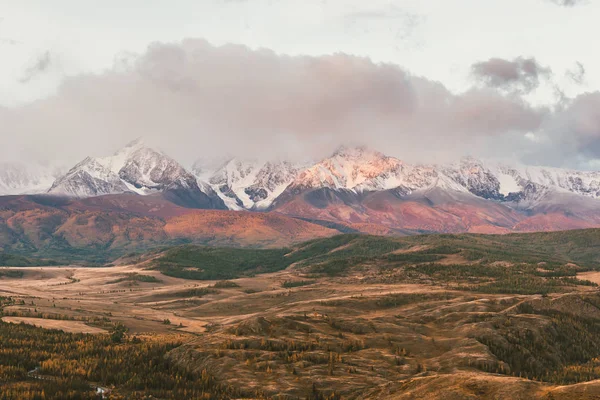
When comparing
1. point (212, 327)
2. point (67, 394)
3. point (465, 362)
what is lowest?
point (212, 327)

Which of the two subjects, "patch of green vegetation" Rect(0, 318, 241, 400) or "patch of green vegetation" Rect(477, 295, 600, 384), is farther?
"patch of green vegetation" Rect(477, 295, 600, 384)

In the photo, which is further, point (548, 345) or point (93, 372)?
point (548, 345)

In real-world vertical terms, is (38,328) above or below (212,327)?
above

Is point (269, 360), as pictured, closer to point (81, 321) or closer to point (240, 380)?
point (240, 380)

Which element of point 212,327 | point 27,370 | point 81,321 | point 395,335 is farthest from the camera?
point 212,327

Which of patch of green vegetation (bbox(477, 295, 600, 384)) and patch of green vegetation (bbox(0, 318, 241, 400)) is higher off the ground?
patch of green vegetation (bbox(0, 318, 241, 400))

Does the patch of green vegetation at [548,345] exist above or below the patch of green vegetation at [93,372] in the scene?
below

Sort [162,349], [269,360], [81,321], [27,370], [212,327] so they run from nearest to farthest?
[27,370], [269,360], [162,349], [81,321], [212,327]

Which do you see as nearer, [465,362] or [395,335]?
[465,362]

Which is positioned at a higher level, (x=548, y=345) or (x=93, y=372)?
(x=93, y=372)

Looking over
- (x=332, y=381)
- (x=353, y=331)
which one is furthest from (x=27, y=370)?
(x=353, y=331)

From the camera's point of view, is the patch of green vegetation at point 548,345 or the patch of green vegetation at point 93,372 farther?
the patch of green vegetation at point 548,345
